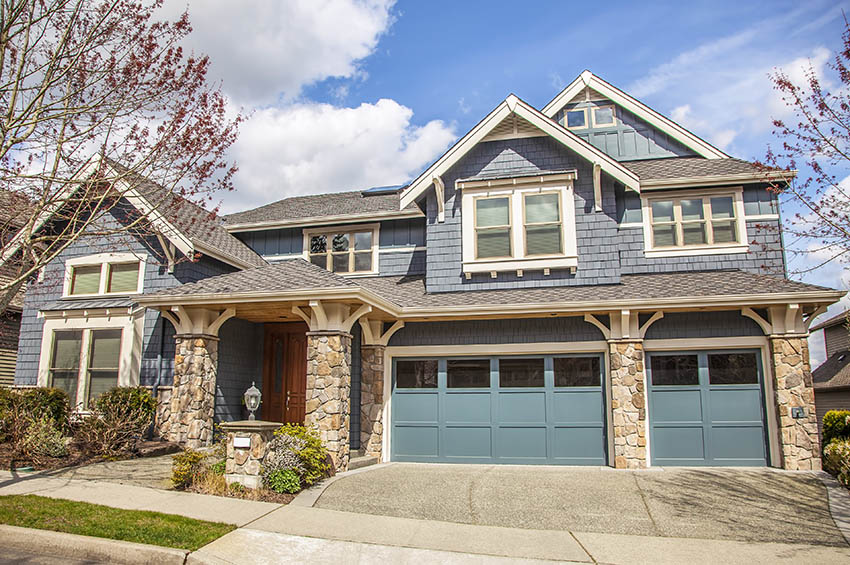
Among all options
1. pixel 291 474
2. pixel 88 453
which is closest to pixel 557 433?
pixel 291 474

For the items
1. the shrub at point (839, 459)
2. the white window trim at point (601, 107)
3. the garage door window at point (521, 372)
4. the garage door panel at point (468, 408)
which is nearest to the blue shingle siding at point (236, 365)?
the garage door panel at point (468, 408)

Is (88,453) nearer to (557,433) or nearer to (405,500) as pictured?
(405,500)

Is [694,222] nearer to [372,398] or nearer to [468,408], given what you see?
[468,408]

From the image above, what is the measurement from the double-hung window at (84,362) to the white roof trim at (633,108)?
12.1m

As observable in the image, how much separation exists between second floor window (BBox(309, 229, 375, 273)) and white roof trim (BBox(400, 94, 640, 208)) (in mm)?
2124

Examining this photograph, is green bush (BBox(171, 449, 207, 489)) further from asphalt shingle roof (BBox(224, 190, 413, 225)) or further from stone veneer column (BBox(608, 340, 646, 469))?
asphalt shingle roof (BBox(224, 190, 413, 225))

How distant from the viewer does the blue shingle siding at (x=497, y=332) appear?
498 inches

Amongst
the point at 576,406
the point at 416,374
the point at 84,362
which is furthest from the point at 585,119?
→ the point at 84,362

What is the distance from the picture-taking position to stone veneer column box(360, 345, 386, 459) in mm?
13055

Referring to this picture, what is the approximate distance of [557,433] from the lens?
40.8 feet

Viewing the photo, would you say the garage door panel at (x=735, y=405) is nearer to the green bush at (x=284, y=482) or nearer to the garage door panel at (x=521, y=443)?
the garage door panel at (x=521, y=443)

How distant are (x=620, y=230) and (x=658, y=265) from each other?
1140 mm

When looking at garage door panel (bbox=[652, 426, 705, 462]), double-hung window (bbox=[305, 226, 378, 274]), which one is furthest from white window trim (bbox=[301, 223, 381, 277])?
garage door panel (bbox=[652, 426, 705, 462])

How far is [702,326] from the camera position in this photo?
1221 cm
